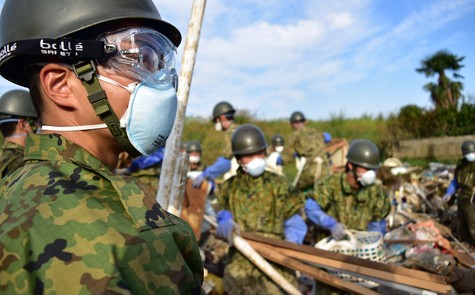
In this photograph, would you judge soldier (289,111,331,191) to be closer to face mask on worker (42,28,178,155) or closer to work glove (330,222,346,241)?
work glove (330,222,346,241)

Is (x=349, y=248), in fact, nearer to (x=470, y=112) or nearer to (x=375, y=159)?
(x=375, y=159)

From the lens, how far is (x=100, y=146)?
58.3 inches

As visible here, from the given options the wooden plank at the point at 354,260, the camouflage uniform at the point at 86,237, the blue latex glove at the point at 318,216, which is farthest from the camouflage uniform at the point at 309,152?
the camouflage uniform at the point at 86,237

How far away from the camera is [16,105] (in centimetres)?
480

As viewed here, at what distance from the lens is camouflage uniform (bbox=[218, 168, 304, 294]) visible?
4.41m

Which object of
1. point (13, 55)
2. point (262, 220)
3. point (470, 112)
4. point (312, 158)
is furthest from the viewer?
point (470, 112)

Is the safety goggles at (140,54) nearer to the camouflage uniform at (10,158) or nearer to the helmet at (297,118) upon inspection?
the camouflage uniform at (10,158)

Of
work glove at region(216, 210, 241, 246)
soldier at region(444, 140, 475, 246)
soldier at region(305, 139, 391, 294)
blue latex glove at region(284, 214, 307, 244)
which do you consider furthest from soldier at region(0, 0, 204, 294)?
soldier at region(444, 140, 475, 246)

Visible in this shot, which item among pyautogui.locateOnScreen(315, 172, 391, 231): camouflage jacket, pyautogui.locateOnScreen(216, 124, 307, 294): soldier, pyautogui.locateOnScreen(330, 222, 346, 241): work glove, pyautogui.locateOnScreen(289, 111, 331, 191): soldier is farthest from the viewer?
pyautogui.locateOnScreen(289, 111, 331, 191): soldier

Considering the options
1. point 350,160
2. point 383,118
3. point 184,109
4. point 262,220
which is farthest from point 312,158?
point 383,118

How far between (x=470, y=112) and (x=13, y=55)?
22090 millimetres

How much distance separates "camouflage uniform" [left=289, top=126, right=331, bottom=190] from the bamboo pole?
28.3 feet

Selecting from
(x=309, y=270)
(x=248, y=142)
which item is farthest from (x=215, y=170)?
(x=309, y=270)

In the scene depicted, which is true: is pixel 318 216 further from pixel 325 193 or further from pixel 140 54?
pixel 140 54
